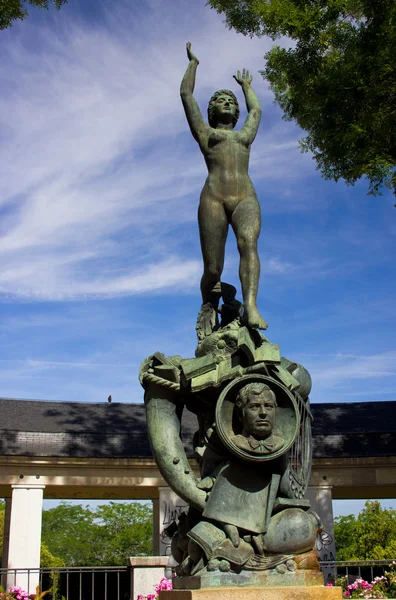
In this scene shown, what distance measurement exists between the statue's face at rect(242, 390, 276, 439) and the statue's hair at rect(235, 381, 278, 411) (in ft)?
0.09

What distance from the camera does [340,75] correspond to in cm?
1207

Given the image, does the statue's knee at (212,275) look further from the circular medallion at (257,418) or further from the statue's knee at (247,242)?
the circular medallion at (257,418)

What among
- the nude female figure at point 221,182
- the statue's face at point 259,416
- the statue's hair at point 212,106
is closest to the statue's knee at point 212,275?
the nude female figure at point 221,182

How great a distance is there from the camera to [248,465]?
5.14 metres

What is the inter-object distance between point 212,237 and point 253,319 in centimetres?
121

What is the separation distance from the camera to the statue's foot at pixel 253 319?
5.62 meters

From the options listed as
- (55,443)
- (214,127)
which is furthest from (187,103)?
(55,443)

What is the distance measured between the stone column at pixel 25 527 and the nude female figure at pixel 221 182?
12.0 metres

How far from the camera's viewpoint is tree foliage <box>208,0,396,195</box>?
11687mm

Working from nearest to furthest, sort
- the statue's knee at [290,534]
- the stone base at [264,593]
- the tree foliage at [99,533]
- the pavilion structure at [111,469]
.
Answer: the stone base at [264,593] → the statue's knee at [290,534] → the pavilion structure at [111,469] → the tree foliage at [99,533]

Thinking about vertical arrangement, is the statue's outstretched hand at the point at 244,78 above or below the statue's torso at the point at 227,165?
above

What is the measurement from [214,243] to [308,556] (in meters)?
3.03

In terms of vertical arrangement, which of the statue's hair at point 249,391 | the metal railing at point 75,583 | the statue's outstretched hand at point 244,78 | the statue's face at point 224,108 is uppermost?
the statue's outstretched hand at point 244,78

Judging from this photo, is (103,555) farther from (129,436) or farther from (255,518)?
(255,518)
